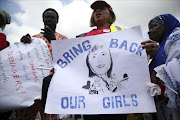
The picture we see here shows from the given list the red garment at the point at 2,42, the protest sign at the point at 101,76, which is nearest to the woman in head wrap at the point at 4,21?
the red garment at the point at 2,42

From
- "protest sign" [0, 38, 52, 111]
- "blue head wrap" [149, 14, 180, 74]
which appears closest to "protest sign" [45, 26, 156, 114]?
"blue head wrap" [149, 14, 180, 74]

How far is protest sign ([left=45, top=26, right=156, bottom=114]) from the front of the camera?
918 mm

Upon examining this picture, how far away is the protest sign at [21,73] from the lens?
146 centimetres

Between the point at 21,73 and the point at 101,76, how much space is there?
3.50ft

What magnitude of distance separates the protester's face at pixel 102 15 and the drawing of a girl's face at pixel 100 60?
1.84 ft

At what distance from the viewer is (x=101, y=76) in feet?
3.38

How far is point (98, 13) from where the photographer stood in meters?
1.53

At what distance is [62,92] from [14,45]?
1133 millimetres

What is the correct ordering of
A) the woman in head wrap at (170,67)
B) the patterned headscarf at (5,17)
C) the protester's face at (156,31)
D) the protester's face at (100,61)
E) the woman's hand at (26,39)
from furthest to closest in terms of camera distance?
1. the patterned headscarf at (5,17)
2. the woman's hand at (26,39)
3. the protester's face at (156,31)
4. the protester's face at (100,61)
5. the woman in head wrap at (170,67)

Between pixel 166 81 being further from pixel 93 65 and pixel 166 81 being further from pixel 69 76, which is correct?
pixel 69 76

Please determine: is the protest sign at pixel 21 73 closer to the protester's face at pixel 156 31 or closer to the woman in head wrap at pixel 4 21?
the woman in head wrap at pixel 4 21

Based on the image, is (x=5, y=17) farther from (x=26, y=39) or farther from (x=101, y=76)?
(x=101, y=76)

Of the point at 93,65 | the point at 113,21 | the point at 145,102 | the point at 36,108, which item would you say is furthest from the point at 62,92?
the point at 113,21

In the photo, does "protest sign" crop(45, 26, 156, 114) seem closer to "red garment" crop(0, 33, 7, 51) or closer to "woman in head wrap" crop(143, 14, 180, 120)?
"woman in head wrap" crop(143, 14, 180, 120)
